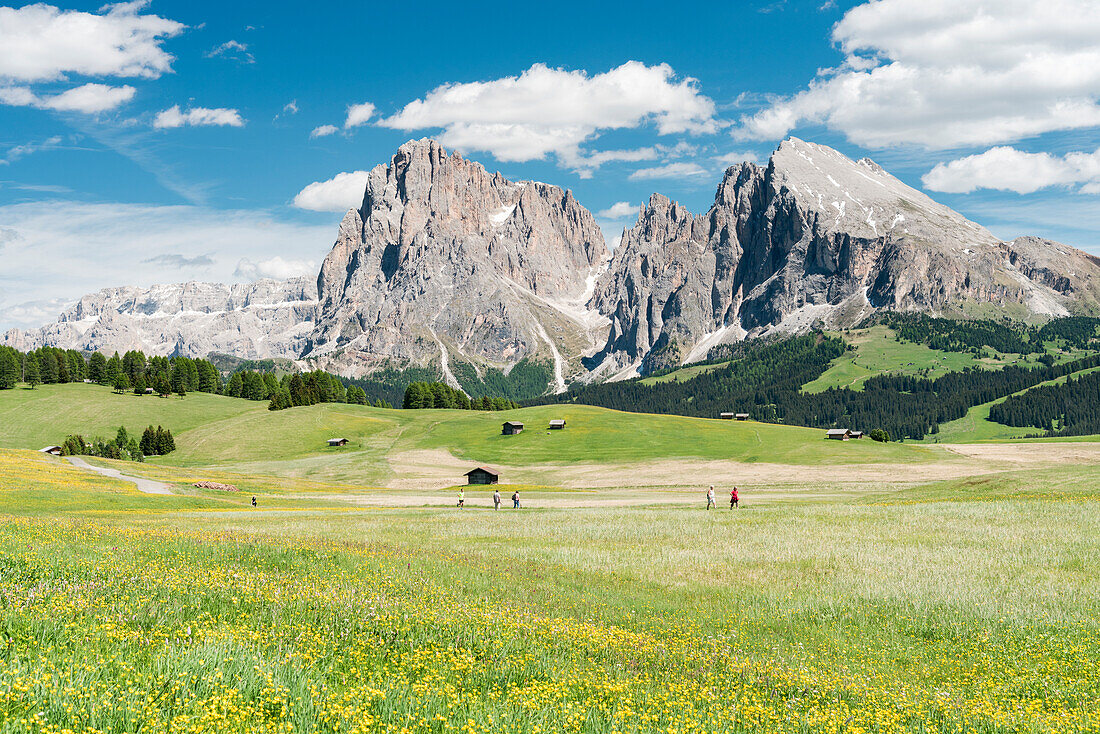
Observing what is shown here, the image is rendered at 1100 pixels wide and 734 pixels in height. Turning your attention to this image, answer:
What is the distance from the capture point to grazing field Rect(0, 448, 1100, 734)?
7844 mm

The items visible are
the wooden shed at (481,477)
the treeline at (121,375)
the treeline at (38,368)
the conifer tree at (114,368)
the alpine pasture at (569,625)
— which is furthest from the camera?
the conifer tree at (114,368)

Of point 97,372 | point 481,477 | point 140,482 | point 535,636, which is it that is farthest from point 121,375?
point 535,636

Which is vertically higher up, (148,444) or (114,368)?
(114,368)

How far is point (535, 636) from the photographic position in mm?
12852

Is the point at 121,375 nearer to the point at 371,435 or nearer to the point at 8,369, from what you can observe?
the point at 8,369

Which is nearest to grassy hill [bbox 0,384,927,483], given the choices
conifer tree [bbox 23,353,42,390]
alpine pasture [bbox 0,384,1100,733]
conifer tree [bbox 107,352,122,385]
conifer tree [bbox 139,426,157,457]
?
conifer tree [bbox 139,426,157,457]

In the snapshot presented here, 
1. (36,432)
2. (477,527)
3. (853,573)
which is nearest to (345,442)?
(36,432)

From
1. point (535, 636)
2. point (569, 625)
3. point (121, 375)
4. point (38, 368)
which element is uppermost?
point (38, 368)

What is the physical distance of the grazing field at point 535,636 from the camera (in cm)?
784

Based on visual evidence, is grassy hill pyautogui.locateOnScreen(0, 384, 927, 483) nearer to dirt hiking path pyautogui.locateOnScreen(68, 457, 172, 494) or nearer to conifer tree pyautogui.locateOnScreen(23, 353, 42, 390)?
conifer tree pyautogui.locateOnScreen(23, 353, 42, 390)

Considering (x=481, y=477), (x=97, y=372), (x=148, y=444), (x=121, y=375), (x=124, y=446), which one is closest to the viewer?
(x=481, y=477)

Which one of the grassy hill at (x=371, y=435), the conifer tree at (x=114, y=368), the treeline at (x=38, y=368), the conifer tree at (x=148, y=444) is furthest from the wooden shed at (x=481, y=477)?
the treeline at (x=38, y=368)

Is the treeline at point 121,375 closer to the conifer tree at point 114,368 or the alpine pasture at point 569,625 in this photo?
the conifer tree at point 114,368

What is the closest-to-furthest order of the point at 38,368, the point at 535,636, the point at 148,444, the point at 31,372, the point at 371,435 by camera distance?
the point at 535,636
the point at 148,444
the point at 371,435
the point at 31,372
the point at 38,368
